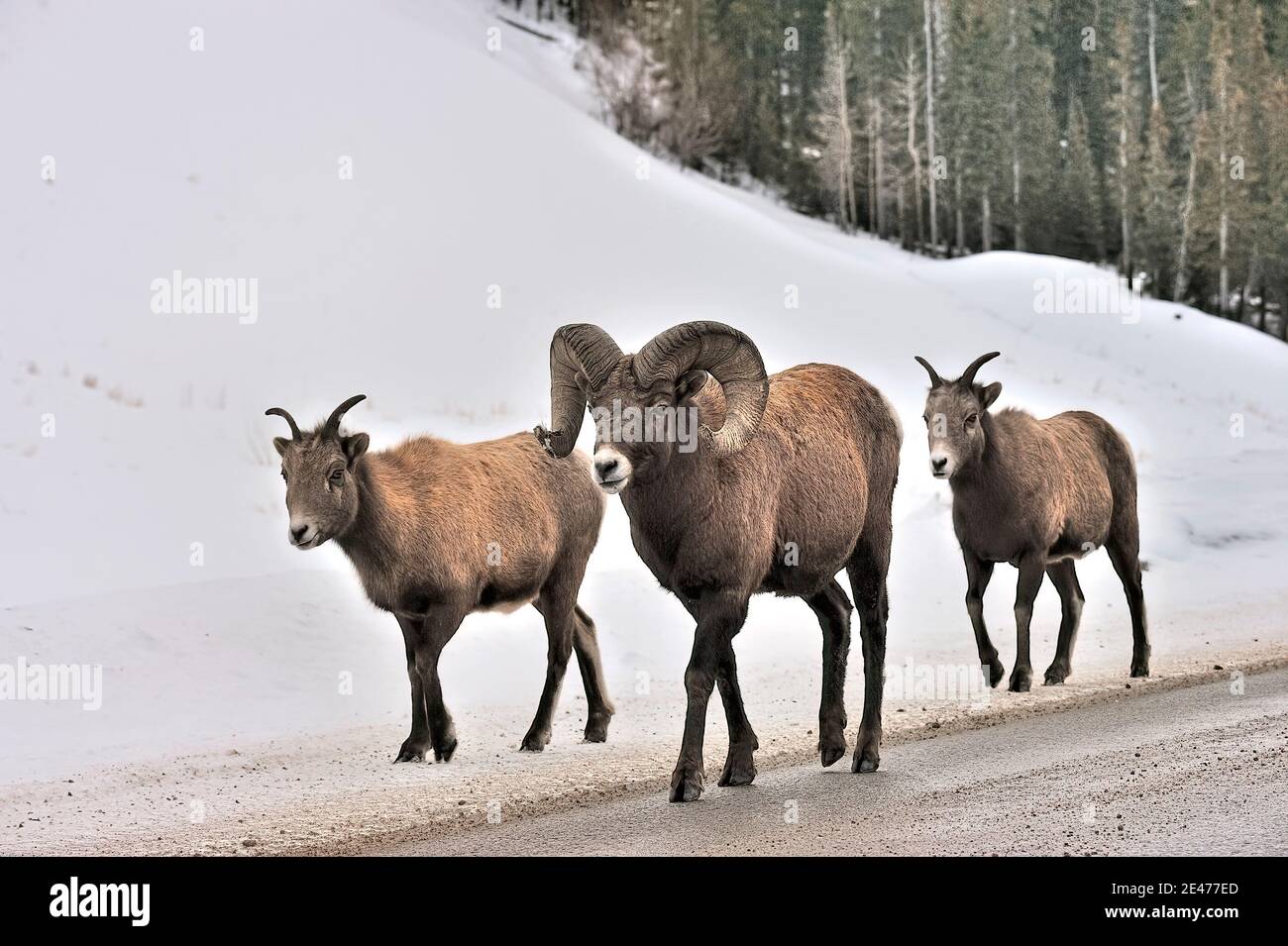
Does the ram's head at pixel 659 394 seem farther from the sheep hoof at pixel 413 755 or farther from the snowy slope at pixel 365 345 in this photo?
the snowy slope at pixel 365 345

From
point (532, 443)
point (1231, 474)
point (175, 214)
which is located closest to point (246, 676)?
point (532, 443)

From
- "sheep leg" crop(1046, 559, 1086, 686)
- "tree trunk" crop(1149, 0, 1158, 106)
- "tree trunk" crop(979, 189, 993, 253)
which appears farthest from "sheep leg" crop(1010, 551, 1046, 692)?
"tree trunk" crop(1149, 0, 1158, 106)

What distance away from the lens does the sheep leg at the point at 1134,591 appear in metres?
14.4

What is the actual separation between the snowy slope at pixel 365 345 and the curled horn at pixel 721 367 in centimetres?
512

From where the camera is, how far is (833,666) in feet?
33.3

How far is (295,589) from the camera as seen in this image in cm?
1675

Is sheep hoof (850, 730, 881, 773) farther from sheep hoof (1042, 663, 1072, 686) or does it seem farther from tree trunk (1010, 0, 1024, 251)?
tree trunk (1010, 0, 1024, 251)

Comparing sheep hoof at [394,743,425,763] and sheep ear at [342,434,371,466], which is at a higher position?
sheep ear at [342,434,371,466]

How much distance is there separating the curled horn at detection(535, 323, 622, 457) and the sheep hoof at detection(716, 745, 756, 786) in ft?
6.67

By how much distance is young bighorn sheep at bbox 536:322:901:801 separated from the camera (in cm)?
890

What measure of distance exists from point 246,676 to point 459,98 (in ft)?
120

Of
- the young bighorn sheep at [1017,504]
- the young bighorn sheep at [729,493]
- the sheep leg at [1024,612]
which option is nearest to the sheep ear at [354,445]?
the young bighorn sheep at [729,493]

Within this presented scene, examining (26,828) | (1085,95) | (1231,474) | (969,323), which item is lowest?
(26,828)

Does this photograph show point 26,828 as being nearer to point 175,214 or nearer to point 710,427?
point 710,427
